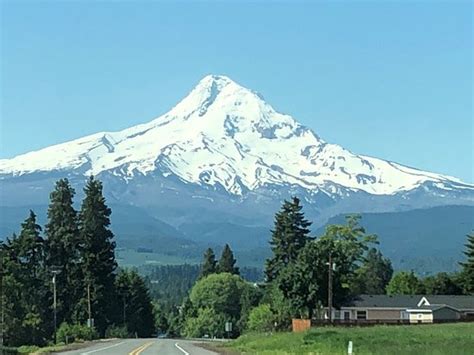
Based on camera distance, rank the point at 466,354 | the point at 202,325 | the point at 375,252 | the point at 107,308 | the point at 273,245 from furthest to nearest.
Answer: the point at 375,252 → the point at 202,325 → the point at 273,245 → the point at 107,308 → the point at 466,354

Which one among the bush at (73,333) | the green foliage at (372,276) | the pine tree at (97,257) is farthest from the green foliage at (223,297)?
the bush at (73,333)

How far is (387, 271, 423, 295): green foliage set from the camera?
127 meters

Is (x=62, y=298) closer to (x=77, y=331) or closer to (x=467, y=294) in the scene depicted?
(x=77, y=331)

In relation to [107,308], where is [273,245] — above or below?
above

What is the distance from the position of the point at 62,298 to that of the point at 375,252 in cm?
7645

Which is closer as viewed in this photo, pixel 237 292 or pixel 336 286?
pixel 336 286

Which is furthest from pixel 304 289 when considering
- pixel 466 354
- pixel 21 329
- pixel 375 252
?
pixel 375 252

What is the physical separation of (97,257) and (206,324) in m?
46.0

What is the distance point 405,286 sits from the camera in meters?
129

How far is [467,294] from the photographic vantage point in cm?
11419

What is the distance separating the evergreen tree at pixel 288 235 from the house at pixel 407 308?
308 inches

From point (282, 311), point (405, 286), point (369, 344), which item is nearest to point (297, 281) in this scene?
point (282, 311)

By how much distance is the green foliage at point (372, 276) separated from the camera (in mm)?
122256

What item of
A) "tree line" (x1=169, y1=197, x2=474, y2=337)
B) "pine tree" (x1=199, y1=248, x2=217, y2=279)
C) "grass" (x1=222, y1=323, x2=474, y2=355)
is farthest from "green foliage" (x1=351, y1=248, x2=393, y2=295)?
"grass" (x1=222, y1=323, x2=474, y2=355)
